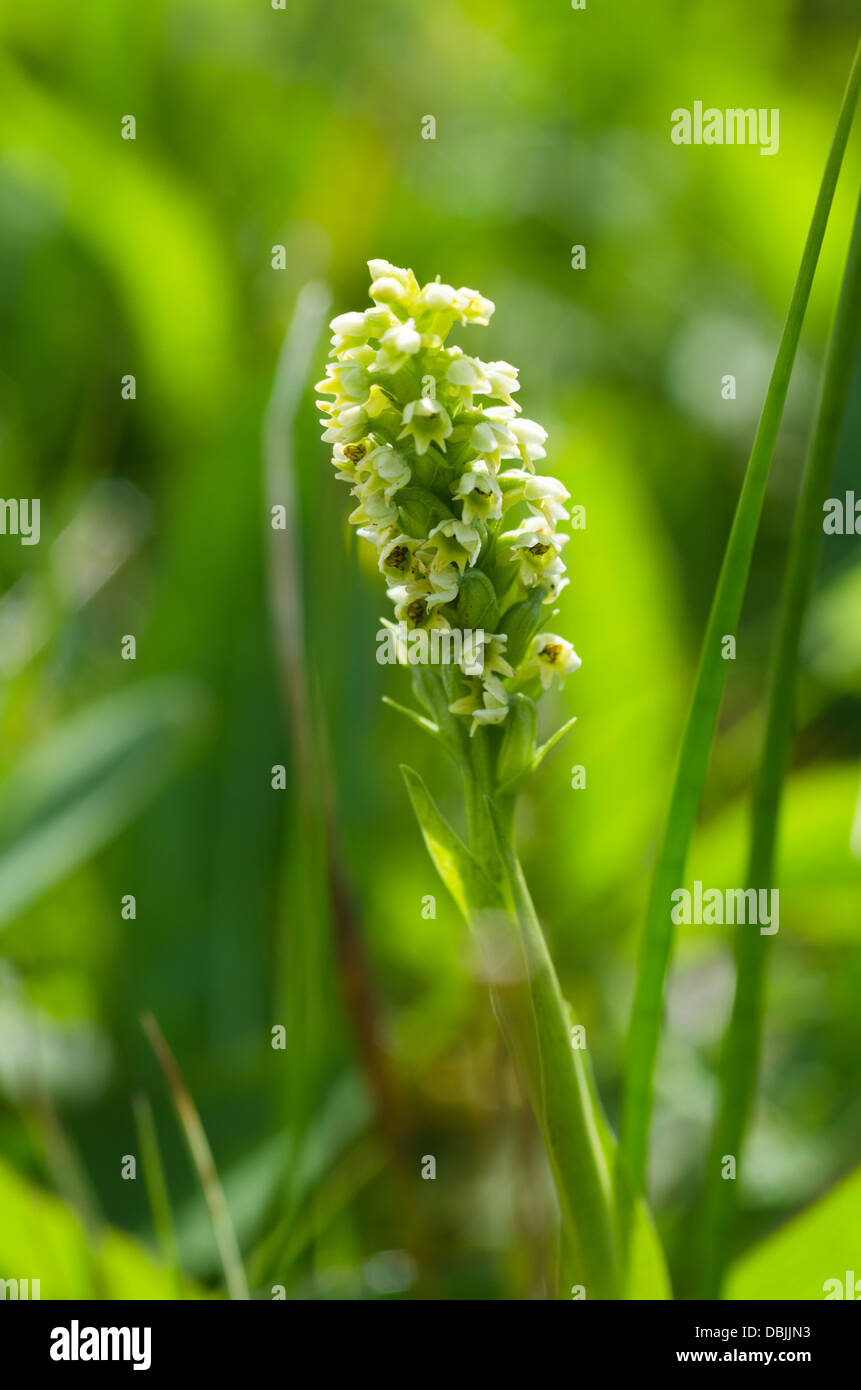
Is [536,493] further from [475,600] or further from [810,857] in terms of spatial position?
[810,857]

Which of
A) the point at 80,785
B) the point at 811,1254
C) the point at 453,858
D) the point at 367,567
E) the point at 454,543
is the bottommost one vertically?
the point at 811,1254

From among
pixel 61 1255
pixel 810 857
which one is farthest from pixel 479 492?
pixel 810 857

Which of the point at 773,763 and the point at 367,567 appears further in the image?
the point at 367,567

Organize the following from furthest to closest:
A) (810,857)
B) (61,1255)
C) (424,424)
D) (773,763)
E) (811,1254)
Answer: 1. (810,857)
2. (61,1255)
3. (811,1254)
4. (773,763)
5. (424,424)

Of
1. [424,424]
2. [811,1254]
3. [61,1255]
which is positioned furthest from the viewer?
[61,1255]

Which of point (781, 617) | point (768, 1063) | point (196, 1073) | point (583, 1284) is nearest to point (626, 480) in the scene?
point (768, 1063)

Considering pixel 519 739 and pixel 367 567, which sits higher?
pixel 367 567
